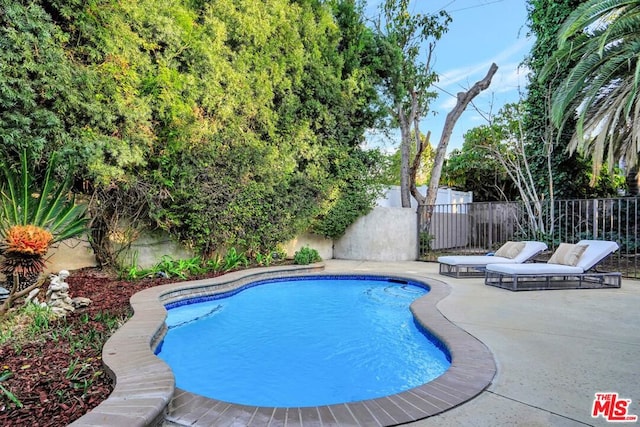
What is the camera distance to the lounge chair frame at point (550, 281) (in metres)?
7.30

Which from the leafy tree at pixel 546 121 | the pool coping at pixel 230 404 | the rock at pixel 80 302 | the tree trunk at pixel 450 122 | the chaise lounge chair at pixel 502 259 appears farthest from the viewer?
the tree trunk at pixel 450 122

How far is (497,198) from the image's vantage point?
21.5m

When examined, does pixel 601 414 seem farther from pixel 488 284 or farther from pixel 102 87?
pixel 102 87

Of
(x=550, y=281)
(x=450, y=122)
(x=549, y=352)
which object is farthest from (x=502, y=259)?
(x=450, y=122)

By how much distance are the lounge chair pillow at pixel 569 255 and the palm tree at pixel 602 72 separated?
11.1ft

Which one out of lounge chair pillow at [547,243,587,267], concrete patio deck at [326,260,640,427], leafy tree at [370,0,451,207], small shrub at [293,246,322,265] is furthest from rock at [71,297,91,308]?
leafy tree at [370,0,451,207]

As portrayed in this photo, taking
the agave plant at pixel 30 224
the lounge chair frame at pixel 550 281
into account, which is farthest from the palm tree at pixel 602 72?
the agave plant at pixel 30 224

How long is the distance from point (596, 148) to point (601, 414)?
10.1 meters

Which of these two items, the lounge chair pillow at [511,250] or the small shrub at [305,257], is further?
the small shrub at [305,257]

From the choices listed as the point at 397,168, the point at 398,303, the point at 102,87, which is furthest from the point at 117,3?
the point at 397,168

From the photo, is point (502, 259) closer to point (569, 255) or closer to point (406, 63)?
point (569, 255)

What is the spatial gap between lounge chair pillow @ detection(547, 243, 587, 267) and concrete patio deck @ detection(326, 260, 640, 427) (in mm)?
996

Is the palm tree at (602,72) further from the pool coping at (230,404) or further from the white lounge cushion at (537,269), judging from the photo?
the pool coping at (230,404)

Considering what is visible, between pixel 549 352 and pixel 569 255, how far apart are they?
201 inches
